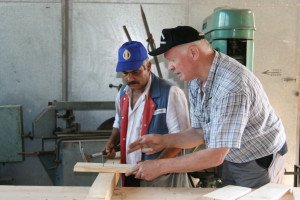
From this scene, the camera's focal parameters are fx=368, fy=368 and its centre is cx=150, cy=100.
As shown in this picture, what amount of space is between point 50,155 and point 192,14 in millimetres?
1984

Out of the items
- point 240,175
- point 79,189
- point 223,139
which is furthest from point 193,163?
point 79,189

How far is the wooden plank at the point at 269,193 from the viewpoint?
1.22 meters

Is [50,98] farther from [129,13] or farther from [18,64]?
[129,13]

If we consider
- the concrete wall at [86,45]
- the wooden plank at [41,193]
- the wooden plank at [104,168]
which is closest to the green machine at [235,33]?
the concrete wall at [86,45]

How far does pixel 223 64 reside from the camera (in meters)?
1.45

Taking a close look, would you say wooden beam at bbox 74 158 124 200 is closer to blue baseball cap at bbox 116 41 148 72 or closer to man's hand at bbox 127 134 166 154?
man's hand at bbox 127 134 166 154

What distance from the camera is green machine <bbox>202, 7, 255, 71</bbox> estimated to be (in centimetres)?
294

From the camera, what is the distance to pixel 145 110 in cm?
194

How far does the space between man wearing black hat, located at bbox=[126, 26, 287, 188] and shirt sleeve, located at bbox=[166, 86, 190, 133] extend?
0.16 meters

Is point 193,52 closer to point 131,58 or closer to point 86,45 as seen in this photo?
point 131,58

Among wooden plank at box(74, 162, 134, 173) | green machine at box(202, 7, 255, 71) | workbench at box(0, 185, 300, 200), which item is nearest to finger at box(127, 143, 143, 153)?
wooden plank at box(74, 162, 134, 173)

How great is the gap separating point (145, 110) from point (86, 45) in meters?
2.04

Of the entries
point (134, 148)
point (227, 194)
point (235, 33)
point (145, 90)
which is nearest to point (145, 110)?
point (145, 90)

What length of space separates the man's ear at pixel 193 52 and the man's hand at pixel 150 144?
45 cm
